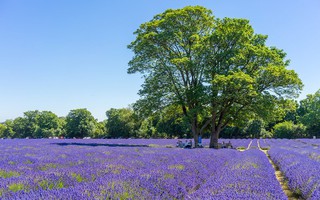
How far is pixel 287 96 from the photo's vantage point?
24.7 metres

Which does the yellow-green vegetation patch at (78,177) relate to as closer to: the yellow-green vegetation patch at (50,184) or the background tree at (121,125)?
the yellow-green vegetation patch at (50,184)

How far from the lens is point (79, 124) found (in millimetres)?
73375

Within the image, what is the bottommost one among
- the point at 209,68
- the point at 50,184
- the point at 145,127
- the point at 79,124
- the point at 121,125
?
the point at 50,184

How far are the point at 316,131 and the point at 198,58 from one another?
49.8 m

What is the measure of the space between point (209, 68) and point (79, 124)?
2148 inches

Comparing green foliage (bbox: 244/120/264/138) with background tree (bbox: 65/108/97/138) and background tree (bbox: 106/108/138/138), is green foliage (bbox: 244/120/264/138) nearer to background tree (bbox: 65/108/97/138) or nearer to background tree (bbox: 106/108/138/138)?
background tree (bbox: 106/108/138/138)

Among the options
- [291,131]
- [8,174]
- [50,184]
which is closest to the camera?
[50,184]

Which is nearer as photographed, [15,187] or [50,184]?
[15,187]

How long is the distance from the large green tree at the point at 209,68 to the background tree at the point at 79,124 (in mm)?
48571

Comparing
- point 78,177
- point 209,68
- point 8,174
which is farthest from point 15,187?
point 209,68

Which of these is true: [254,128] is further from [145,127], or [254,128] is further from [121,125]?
[121,125]

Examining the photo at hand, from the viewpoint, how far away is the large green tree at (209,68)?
2364 centimetres

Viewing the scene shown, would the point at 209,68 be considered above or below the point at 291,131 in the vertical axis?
above

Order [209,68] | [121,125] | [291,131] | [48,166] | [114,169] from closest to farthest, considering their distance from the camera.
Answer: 1. [114,169]
2. [48,166]
3. [209,68]
4. [291,131]
5. [121,125]
